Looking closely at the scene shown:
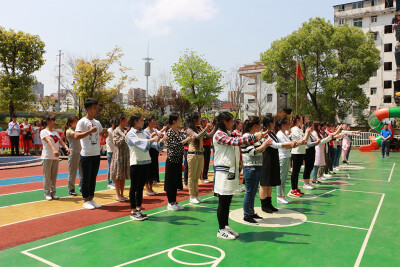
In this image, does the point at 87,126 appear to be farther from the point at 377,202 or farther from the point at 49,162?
the point at 377,202

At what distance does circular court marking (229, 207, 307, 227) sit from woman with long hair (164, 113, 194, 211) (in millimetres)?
1172

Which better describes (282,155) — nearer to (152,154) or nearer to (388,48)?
(152,154)

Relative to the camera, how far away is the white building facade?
45.9m

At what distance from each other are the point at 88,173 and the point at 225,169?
2974 millimetres

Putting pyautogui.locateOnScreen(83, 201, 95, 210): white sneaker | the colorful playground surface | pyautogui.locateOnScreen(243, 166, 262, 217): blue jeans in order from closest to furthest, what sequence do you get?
the colorful playground surface < pyautogui.locateOnScreen(243, 166, 262, 217): blue jeans < pyautogui.locateOnScreen(83, 201, 95, 210): white sneaker

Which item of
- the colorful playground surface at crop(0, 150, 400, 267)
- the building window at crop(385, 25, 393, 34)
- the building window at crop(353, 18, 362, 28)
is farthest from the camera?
the building window at crop(353, 18, 362, 28)

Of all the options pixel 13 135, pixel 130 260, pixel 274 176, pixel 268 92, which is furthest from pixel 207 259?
pixel 268 92

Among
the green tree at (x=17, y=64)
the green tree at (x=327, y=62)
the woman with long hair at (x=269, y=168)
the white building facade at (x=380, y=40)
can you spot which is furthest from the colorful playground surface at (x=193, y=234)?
the white building facade at (x=380, y=40)

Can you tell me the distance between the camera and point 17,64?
21.0 m

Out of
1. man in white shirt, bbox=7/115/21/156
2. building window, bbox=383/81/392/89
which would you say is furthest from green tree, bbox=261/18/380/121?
man in white shirt, bbox=7/115/21/156

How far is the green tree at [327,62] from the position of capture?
91.0 ft

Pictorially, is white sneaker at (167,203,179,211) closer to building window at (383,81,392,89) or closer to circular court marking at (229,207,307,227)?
circular court marking at (229,207,307,227)

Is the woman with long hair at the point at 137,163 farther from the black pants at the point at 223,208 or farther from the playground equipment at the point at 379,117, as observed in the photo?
the playground equipment at the point at 379,117

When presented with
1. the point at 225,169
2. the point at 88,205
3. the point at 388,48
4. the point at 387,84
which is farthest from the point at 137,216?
the point at 388,48
